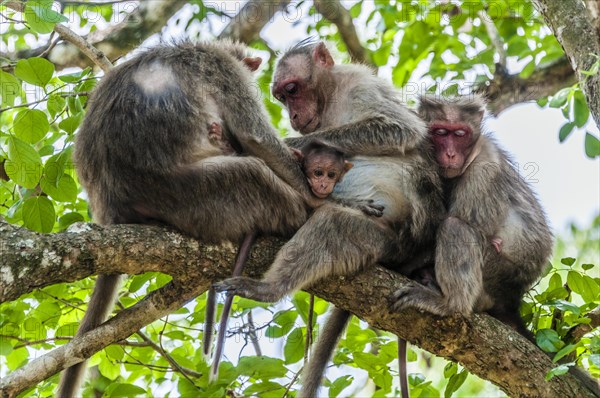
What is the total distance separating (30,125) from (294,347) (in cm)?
229

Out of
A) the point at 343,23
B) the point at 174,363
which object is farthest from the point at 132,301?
the point at 343,23

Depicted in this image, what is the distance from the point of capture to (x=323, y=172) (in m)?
5.04

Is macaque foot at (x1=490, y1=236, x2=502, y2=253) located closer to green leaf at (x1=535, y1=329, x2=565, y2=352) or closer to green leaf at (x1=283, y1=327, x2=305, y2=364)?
green leaf at (x1=535, y1=329, x2=565, y2=352)

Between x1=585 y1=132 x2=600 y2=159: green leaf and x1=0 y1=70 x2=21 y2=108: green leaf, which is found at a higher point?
x1=0 y1=70 x2=21 y2=108: green leaf

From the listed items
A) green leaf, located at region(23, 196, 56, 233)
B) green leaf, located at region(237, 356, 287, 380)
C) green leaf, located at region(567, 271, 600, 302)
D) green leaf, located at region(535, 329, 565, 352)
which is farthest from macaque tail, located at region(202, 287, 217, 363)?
green leaf, located at region(567, 271, 600, 302)

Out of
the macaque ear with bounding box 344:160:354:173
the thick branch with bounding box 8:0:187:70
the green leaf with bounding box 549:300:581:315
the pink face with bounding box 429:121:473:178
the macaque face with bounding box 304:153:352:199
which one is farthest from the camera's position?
the thick branch with bounding box 8:0:187:70

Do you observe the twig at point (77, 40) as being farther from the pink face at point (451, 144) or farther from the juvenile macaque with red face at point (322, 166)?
the pink face at point (451, 144)

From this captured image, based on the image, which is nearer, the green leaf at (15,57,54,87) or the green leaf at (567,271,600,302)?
the green leaf at (15,57,54,87)

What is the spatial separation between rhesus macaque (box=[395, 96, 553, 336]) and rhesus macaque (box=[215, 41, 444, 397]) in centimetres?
19

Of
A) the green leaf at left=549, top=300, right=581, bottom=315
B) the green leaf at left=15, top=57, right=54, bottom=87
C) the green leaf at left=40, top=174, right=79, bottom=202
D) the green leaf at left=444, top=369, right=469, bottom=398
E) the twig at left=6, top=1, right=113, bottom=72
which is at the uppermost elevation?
the twig at left=6, top=1, right=113, bottom=72

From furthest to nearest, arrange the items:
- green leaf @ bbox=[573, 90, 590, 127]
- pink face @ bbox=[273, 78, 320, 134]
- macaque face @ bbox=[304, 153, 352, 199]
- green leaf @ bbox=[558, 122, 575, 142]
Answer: green leaf @ bbox=[573, 90, 590, 127] → green leaf @ bbox=[558, 122, 575, 142] → pink face @ bbox=[273, 78, 320, 134] → macaque face @ bbox=[304, 153, 352, 199]

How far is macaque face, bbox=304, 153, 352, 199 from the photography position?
16.4 ft

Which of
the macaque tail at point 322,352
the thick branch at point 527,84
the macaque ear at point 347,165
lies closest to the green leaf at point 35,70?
the macaque ear at point 347,165

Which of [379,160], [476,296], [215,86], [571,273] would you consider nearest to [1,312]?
[215,86]
